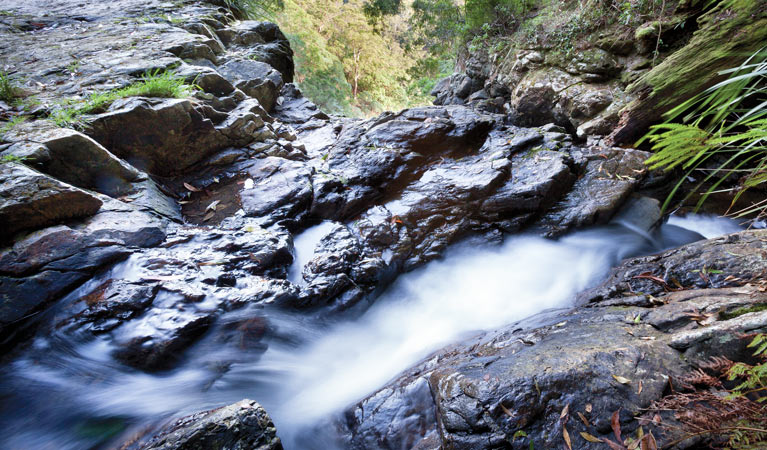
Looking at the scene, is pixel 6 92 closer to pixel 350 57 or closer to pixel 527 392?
pixel 527 392

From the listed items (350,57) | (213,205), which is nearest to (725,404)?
(213,205)

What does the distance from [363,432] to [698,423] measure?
1859mm

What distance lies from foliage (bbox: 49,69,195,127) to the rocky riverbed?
0.43 ft

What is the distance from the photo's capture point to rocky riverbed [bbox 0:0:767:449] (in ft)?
6.00

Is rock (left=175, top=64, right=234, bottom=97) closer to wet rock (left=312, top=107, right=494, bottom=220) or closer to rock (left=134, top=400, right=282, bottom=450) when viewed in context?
wet rock (left=312, top=107, right=494, bottom=220)

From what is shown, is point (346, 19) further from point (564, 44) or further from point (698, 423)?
point (698, 423)

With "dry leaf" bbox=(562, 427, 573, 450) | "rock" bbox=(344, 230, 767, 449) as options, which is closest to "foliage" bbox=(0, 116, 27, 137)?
"rock" bbox=(344, 230, 767, 449)

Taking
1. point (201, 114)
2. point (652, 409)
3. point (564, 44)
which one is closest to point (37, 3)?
point (201, 114)

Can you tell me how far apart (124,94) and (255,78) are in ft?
9.65

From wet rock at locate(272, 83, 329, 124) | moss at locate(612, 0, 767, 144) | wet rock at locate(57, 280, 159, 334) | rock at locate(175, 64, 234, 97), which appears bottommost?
wet rock at locate(57, 280, 159, 334)

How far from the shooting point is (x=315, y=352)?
300 centimetres

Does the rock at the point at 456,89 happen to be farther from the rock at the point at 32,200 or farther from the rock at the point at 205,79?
the rock at the point at 32,200

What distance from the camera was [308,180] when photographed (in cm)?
438

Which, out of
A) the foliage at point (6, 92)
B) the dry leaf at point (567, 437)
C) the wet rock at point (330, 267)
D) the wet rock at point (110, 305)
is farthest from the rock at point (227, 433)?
the foliage at point (6, 92)
